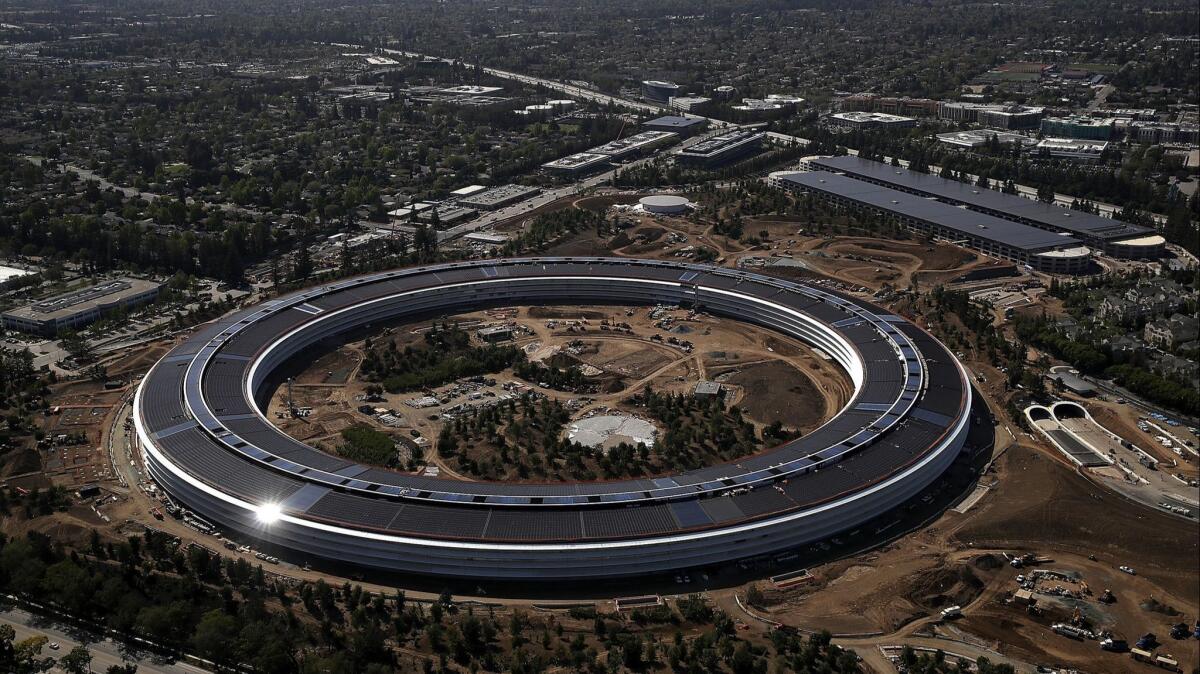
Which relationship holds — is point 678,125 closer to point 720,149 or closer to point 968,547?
point 720,149

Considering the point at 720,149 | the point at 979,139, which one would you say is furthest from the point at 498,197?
the point at 979,139

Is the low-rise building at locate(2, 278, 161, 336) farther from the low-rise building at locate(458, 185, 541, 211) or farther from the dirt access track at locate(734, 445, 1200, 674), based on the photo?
the dirt access track at locate(734, 445, 1200, 674)

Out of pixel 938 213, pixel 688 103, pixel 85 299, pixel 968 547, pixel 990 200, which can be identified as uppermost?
pixel 990 200

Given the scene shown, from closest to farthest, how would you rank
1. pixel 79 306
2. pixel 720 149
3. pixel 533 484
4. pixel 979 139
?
1. pixel 533 484
2. pixel 79 306
3. pixel 720 149
4. pixel 979 139

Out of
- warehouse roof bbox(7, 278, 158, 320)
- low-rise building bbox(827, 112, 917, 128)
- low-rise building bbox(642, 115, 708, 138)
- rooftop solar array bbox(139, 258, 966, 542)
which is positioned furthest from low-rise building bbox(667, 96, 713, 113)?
warehouse roof bbox(7, 278, 158, 320)

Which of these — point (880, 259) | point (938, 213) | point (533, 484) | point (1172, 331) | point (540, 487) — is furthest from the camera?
point (938, 213)

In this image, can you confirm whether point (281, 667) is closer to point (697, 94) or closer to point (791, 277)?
point (791, 277)

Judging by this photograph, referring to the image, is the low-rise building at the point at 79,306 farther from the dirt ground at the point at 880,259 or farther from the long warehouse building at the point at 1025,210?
the long warehouse building at the point at 1025,210

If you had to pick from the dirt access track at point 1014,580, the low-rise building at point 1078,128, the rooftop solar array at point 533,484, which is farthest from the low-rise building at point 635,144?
the dirt access track at point 1014,580

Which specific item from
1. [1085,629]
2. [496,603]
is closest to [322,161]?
[496,603]
